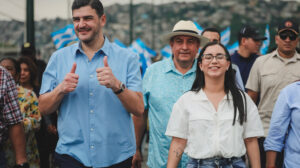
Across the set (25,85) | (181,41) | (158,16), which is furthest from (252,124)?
(158,16)

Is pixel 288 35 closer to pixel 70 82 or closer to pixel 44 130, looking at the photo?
pixel 70 82

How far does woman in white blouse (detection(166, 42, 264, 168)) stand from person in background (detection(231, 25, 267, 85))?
335cm

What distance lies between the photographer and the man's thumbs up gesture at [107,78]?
3.37 metres

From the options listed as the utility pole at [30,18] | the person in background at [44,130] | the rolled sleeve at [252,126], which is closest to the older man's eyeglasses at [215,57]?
the rolled sleeve at [252,126]

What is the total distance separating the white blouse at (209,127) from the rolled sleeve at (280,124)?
1.78 ft

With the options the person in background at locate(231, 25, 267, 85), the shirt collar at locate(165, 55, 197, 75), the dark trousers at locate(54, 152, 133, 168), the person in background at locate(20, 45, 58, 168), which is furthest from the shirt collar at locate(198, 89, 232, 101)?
the person in background at locate(20, 45, 58, 168)

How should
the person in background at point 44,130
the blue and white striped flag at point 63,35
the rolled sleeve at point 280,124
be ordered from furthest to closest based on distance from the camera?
the blue and white striped flag at point 63,35
the person in background at point 44,130
the rolled sleeve at point 280,124

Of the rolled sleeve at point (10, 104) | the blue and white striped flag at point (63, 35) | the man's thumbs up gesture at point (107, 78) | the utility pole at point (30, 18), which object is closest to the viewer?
the man's thumbs up gesture at point (107, 78)

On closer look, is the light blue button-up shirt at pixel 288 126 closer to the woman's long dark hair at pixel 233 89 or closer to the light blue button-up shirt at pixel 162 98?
the woman's long dark hair at pixel 233 89

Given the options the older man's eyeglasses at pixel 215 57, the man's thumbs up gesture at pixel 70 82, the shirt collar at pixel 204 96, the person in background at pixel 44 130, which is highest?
the older man's eyeglasses at pixel 215 57

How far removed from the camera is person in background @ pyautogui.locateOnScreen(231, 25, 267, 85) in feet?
23.4

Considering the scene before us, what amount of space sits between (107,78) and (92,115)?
41 centimetres

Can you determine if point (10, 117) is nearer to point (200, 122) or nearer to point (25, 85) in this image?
point (200, 122)

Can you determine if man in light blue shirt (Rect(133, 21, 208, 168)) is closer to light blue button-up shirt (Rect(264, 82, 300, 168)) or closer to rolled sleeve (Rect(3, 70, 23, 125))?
light blue button-up shirt (Rect(264, 82, 300, 168))
